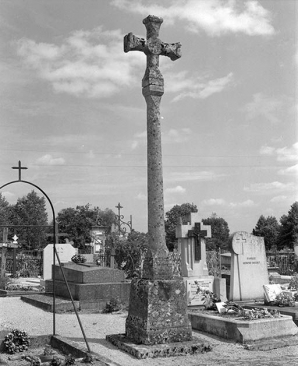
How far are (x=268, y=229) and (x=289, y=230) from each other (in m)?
12.4

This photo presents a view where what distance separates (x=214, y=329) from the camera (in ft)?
27.3

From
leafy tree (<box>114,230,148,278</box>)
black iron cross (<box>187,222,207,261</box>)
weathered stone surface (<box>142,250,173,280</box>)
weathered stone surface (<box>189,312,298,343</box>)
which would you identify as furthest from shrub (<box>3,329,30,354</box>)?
leafy tree (<box>114,230,148,278</box>)

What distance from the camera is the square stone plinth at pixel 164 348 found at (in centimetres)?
656

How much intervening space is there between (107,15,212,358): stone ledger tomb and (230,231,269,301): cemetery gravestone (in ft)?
18.2

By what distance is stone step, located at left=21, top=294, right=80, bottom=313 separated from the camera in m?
11.9

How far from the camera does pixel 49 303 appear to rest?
12.4 meters

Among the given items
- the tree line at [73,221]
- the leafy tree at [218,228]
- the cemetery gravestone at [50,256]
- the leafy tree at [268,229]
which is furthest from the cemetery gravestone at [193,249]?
the leafy tree at [268,229]

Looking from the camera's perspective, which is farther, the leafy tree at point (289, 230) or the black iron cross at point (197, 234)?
the leafy tree at point (289, 230)

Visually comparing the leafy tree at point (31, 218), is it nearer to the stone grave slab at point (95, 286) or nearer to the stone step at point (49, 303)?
the stone step at point (49, 303)

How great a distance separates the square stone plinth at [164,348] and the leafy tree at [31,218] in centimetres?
4539

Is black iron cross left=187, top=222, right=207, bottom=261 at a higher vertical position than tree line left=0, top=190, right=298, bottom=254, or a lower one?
lower

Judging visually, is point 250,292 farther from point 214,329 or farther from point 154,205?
point 154,205

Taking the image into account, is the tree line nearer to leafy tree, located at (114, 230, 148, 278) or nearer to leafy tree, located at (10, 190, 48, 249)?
leafy tree, located at (10, 190, 48, 249)

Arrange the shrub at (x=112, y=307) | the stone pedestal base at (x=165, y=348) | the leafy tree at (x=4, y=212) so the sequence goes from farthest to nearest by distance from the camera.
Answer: the leafy tree at (x=4, y=212), the shrub at (x=112, y=307), the stone pedestal base at (x=165, y=348)
